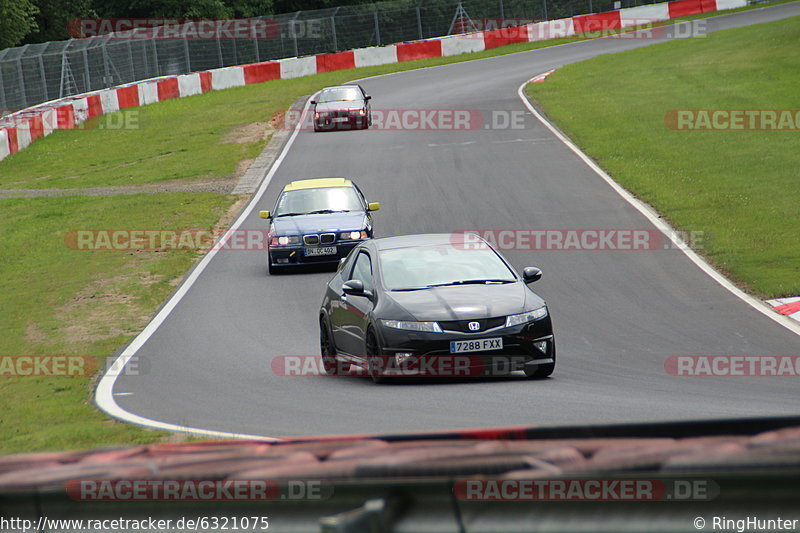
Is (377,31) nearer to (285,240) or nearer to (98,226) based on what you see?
(98,226)

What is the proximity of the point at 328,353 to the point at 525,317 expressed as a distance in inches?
107

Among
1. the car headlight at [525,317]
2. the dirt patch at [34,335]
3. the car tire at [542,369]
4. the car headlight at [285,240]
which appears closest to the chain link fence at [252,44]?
the car headlight at [285,240]

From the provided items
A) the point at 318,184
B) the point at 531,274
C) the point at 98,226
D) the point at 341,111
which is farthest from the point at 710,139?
the point at 531,274

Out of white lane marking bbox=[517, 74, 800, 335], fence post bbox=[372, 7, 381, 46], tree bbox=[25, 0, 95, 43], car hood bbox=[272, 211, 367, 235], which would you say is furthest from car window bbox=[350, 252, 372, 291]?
tree bbox=[25, 0, 95, 43]

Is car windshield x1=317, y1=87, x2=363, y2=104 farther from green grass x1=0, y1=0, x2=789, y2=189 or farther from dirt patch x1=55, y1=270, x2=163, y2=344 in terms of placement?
dirt patch x1=55, y1=270, x2=163, y2=344

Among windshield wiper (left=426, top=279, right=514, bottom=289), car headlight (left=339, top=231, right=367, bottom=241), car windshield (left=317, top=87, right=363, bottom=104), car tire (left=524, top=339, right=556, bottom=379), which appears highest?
car windshield (left=317, top=87, right=363, bottom=104)

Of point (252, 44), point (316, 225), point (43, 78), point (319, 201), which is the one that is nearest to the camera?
point (316, 225)

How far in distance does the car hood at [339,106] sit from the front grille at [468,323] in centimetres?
2678

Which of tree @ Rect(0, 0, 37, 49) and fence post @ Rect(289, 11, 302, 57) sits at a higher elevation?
tree @ Rect(0, 0, 37, 49)

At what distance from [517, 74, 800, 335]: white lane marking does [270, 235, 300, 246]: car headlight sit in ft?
23.1

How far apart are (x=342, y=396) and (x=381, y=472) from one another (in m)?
7.59

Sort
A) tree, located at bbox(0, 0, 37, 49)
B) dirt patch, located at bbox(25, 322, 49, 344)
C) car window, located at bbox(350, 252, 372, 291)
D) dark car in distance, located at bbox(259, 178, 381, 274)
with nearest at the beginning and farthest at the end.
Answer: car window, located at bbox(350, 252, 372, 291) → dirt patch, located at bbox(25, 322, 49, 344) → dark car in distance, located at bbox(259, 178, 381, 274) → tree, located at bbox(0, 0, 37, 49)

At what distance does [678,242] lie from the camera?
1922cm

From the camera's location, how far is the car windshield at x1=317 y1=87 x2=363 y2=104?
37031 millimetres
